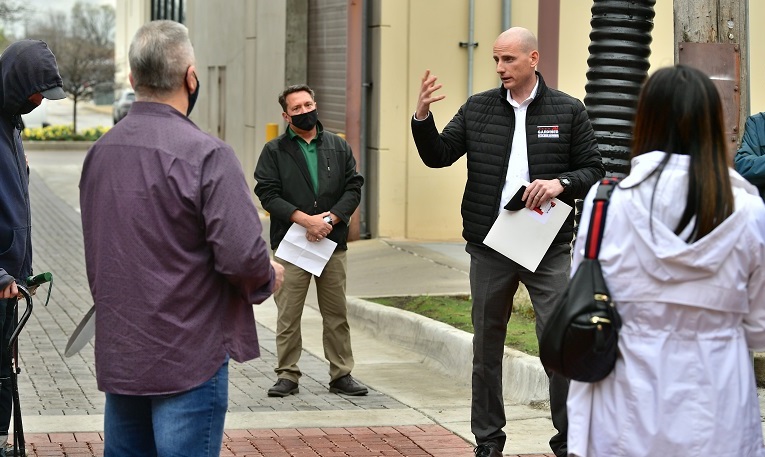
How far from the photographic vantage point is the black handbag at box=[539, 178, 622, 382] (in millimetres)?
3824

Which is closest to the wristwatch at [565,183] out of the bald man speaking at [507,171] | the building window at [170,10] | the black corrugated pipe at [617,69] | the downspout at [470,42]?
the bald man speaking at [507,171]

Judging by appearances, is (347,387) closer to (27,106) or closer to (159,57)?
(27,106)

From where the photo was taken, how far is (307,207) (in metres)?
8.49

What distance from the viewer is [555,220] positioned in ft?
21.1

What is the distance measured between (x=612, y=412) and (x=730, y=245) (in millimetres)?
605

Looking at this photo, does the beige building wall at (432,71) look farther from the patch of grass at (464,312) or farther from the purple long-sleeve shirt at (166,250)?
the purple long-sleeve shirt at (166,250)

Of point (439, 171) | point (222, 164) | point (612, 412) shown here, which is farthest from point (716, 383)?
point (439, 171)

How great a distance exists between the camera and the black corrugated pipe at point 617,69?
790 centimetres

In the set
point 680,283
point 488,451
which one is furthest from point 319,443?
point 680,283

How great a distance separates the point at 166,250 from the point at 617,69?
4.51 metres

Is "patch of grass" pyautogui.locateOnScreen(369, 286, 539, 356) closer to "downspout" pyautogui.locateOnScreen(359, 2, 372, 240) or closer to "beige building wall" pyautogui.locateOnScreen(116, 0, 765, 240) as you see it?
"beige building wall" pyautogui.locateOnScreen(116, 0, 765, 240)

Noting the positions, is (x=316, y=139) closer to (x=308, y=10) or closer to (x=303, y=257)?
(x=303, y=257)

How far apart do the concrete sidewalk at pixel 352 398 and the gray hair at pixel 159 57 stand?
3171 millimetres

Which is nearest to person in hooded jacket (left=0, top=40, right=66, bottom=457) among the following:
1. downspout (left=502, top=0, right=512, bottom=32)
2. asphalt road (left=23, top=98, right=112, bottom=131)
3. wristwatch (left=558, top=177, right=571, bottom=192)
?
wristwatch (left=558, top=177, right=571, bottom=192)
